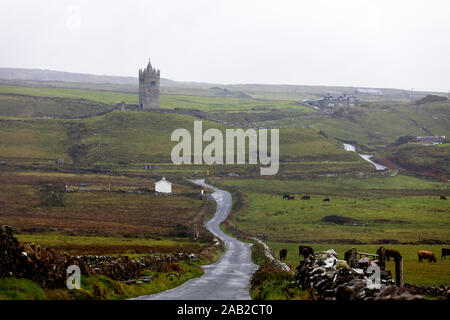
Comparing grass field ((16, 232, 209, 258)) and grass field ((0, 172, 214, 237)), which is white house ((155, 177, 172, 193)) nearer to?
grass field ((0, 172, 214, 237))

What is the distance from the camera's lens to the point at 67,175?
528ft

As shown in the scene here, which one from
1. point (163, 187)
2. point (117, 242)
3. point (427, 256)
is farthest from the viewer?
point (163, 187)

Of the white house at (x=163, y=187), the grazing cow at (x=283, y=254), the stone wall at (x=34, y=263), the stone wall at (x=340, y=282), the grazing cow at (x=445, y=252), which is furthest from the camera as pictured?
the white house at (x=163, y=187)

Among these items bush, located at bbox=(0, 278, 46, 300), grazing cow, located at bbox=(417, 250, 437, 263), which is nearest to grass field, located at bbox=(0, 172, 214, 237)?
grazing cow, located at bbox=(417, 250, 437, 263)

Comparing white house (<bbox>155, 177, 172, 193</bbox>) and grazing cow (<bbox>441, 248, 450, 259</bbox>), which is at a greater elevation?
grazing cow (<bbox>441, 248, 450, 259</bbox>)

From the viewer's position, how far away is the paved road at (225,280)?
1191 inches

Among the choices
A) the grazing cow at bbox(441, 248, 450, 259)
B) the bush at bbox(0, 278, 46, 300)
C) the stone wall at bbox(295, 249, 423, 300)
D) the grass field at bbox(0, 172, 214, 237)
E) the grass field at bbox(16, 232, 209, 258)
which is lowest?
the grass field at bbox(0, 172, 214, 237)

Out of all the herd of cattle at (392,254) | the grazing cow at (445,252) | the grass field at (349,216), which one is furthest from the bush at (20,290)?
the grass field at (349,216)

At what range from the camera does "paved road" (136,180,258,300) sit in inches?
1191

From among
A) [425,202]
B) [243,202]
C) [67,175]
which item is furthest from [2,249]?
[67,175]

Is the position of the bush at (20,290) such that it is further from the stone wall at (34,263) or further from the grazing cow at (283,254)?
the grazing cow at (283,254)

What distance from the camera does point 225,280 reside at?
4159cm

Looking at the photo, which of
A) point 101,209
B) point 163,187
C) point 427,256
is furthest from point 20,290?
point 163,187

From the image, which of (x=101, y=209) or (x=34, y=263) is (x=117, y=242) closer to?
(x=101, y=209)
